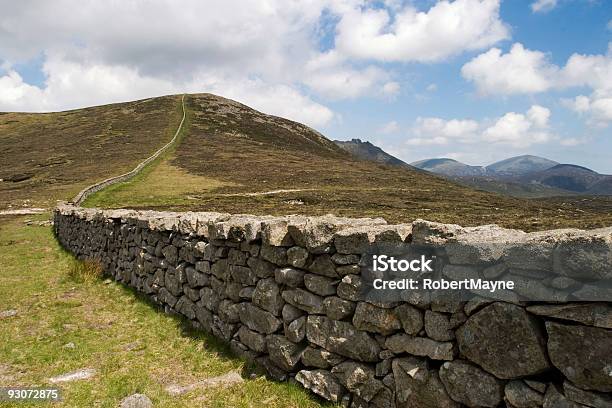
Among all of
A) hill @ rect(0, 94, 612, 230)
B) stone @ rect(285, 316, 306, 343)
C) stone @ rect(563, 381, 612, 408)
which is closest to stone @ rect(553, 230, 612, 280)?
stone @ rect(563, 381, 612, 408)

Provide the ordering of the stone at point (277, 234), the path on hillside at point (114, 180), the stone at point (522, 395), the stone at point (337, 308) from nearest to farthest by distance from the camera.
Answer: the stone at point (522, 395)
the stone at point (337, 308)
the stone at point (277, 234)
the path on hillside at point (114, 180)

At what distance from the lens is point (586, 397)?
159 inches

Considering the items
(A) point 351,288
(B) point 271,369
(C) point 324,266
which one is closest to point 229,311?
(B) point 271,369

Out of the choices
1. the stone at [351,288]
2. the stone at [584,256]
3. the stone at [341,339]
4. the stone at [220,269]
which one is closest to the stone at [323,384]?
the stone at [341,339]

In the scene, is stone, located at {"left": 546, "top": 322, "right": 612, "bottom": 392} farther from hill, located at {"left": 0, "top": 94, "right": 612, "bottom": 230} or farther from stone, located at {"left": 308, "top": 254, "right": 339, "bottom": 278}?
hill, located at {"left": 0, "top": 94, "right": 612, "bottom": 230}

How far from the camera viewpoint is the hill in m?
32.5

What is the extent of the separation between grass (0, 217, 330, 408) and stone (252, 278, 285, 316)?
1.13 meters

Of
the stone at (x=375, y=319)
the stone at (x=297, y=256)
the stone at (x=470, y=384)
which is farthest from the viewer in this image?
the stone at (x=297, y=256)

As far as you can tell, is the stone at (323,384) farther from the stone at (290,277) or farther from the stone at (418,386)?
the stone at (290,277)

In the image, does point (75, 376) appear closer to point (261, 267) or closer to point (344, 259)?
point (261, 267)

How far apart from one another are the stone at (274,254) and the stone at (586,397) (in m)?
4.16

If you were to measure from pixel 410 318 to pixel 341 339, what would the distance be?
123 cm

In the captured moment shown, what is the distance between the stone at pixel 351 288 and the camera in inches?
236

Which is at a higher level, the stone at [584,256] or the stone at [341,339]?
the stone at [584,256]
